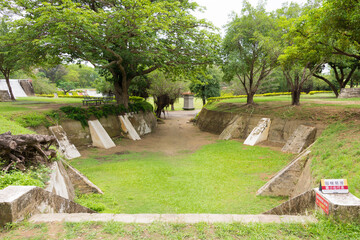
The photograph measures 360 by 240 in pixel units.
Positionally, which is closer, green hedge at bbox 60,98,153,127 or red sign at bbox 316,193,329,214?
red sign at bbox 316,193,329,214

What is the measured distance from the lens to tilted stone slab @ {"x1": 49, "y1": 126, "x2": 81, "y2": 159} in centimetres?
1055

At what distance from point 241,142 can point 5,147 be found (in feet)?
40.4

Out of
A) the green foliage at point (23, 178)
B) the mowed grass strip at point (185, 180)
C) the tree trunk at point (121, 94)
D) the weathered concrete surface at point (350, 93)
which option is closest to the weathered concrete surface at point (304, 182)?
the mowed grass strip at point (185, 180)

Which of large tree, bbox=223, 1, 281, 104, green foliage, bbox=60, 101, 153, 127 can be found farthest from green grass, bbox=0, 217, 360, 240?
large tree, bbox=223, 1, 281, 104

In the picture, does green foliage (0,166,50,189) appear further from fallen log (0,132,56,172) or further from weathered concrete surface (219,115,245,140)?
weathered concrete surface (219,115,245,140)

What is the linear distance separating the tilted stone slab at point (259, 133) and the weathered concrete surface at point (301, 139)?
6.21 ft

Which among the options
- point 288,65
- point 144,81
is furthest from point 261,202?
point 144,81

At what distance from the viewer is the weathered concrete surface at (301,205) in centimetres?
406

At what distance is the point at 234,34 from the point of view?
51.6ft

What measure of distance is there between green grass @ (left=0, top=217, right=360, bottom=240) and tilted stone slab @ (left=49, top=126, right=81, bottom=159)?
7.80 metres

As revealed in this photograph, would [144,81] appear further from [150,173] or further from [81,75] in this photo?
[81,75]

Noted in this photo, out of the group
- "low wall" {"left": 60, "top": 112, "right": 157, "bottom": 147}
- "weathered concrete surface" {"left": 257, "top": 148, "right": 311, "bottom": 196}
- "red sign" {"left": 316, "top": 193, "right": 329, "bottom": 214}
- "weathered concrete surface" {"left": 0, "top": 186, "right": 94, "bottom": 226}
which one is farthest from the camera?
"low wall" {"left": 60, "top": 112, "right": 157, "bottom": 147}

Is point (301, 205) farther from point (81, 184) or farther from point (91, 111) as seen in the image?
point (91, 111)

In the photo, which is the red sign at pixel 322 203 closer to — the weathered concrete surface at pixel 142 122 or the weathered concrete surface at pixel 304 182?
the weathered concrete surface at pixel 304 182
